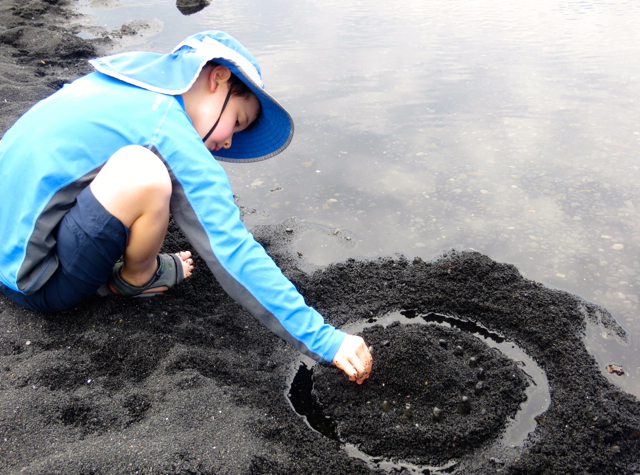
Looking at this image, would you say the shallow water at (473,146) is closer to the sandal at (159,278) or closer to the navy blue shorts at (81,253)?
the sandal at (159,278)

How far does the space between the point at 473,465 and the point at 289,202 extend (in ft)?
7.29

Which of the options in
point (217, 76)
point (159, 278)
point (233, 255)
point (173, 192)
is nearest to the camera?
point (233, 255)

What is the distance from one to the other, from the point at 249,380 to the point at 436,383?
89 cm

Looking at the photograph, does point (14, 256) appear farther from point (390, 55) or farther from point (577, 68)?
point (577, 68)

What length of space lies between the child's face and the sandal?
0.73 metres

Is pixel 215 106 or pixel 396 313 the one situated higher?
pixel 215 106

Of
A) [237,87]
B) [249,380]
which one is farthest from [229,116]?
[249,380]

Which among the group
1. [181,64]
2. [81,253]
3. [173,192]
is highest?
[181,64]

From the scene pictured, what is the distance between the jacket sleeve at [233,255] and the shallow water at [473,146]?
1.23 meters

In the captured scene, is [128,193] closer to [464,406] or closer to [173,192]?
[173,192]

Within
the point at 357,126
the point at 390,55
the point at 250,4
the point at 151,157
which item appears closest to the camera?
the point at 151,157

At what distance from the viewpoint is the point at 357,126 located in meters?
4.50

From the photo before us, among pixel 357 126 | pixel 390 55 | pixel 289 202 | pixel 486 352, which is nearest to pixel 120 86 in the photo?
pixel 289 202

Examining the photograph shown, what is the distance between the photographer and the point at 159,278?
2.51 m
